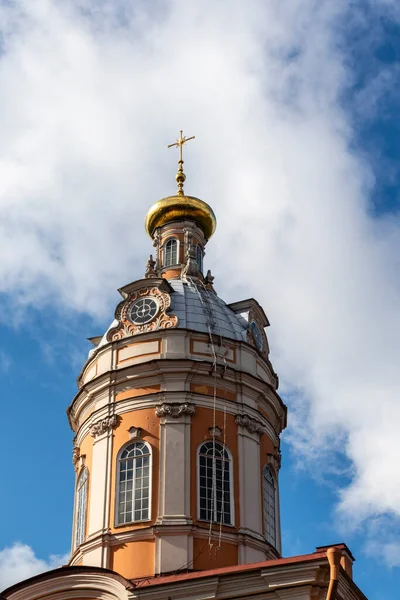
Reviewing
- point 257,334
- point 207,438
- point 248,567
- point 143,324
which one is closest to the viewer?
point 248,567

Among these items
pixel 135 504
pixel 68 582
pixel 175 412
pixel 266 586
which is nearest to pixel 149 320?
pixel 175 412

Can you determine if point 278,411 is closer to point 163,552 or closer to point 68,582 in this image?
point 163,552

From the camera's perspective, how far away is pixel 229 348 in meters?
26.8

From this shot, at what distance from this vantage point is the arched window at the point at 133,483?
24.0 m

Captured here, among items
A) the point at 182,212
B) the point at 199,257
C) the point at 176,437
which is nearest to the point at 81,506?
the point at 176,437

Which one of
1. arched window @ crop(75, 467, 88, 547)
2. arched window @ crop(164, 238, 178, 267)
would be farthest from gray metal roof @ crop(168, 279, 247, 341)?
arched window @ crop(75, 467, 88, 547)

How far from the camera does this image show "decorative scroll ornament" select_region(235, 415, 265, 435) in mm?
25656

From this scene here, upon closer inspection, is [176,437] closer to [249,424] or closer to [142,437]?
[142,437]

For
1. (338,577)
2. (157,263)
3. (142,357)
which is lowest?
(338,577)

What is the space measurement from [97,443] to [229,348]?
418 centimetres

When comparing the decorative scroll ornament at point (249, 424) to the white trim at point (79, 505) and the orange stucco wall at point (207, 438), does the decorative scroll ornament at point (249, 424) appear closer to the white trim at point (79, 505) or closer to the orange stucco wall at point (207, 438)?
the orange stucco wall at point (207, 438)

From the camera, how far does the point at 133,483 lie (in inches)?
961

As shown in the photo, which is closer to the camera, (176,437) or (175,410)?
(176,437)

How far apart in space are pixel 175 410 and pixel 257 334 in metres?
4.57
